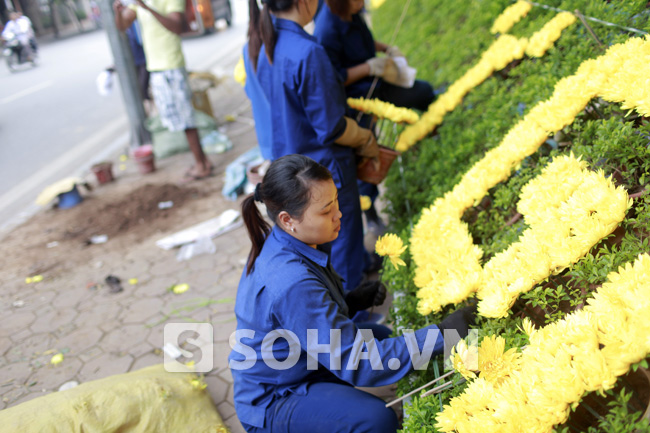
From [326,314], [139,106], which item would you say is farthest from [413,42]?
[326,314]

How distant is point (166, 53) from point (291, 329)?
13.9 feet

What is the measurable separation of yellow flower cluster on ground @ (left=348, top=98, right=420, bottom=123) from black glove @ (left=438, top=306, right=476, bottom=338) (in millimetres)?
1498

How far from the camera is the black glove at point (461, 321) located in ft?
5.54

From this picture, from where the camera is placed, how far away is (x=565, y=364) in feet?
3.99

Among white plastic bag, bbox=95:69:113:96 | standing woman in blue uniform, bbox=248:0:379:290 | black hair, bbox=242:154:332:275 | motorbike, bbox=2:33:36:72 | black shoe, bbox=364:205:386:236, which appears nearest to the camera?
black hair, bbox=242:154:332:275

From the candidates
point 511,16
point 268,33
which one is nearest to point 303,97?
point 268,33

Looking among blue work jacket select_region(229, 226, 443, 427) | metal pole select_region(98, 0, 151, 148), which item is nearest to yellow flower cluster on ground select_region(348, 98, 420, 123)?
blue work jacket select_region(229, 226, 443, 427)

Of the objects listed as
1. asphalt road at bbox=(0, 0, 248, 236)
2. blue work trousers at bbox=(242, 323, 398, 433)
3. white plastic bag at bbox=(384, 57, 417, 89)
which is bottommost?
asphalt road at bbox=(0, 0, 248, 236)

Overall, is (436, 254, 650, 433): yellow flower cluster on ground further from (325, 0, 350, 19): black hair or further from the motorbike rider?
the motorbike rider

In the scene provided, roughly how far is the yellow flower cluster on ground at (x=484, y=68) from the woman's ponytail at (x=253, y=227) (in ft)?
6.54

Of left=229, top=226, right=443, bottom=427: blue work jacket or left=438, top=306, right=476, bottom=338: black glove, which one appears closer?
left=229, top=226, right=443, bottom=427: blue work jacket

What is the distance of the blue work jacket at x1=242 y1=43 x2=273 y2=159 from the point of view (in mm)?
2738

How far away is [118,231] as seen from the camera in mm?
4688

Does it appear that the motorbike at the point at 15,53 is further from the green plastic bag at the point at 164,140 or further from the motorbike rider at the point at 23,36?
the green plastic bag at the point at 164,140
